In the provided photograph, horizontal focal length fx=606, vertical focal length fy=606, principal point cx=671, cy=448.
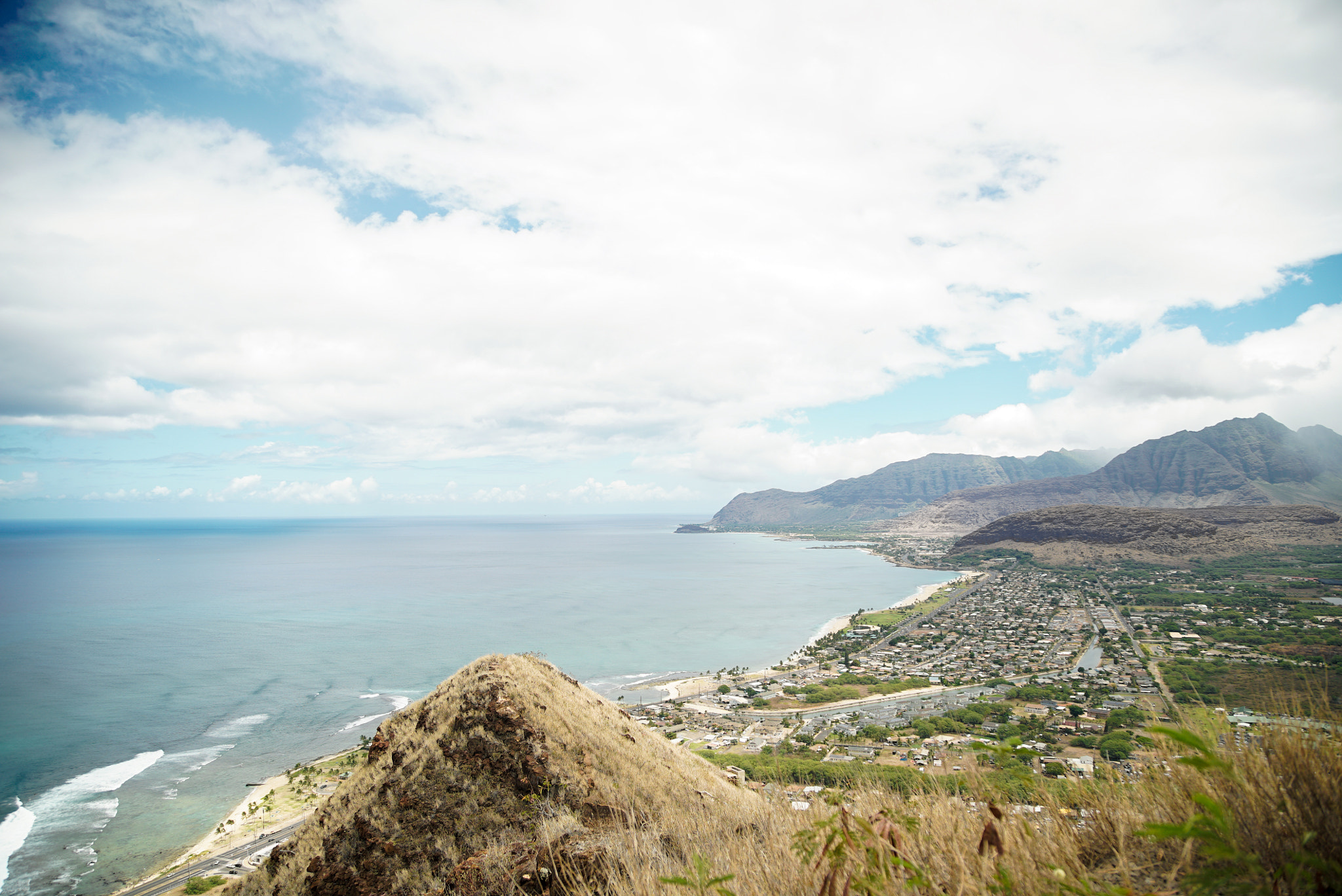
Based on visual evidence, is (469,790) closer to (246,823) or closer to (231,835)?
(231,835)

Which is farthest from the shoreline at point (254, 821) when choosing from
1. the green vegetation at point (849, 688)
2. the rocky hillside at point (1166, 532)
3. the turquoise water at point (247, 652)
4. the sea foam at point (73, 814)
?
the rocky hillside at point (1166, 532)

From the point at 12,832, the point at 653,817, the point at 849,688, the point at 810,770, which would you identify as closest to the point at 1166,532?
the point at 849,688

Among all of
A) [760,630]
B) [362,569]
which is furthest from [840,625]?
[362,569]

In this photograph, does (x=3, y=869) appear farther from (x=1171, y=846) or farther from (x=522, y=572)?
(x=522, y=572)

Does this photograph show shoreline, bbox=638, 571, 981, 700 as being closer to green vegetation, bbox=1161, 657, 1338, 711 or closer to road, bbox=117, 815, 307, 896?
road, bbox=117, 815, 307, 896

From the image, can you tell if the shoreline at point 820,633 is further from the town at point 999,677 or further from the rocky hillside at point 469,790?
the rocky hillside at point 469,790

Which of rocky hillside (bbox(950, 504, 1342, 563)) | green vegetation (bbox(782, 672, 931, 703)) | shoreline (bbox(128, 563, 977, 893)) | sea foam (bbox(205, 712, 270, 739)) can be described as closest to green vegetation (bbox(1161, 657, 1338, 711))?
green vegetation (bbox(782, 672, 931, 703))
